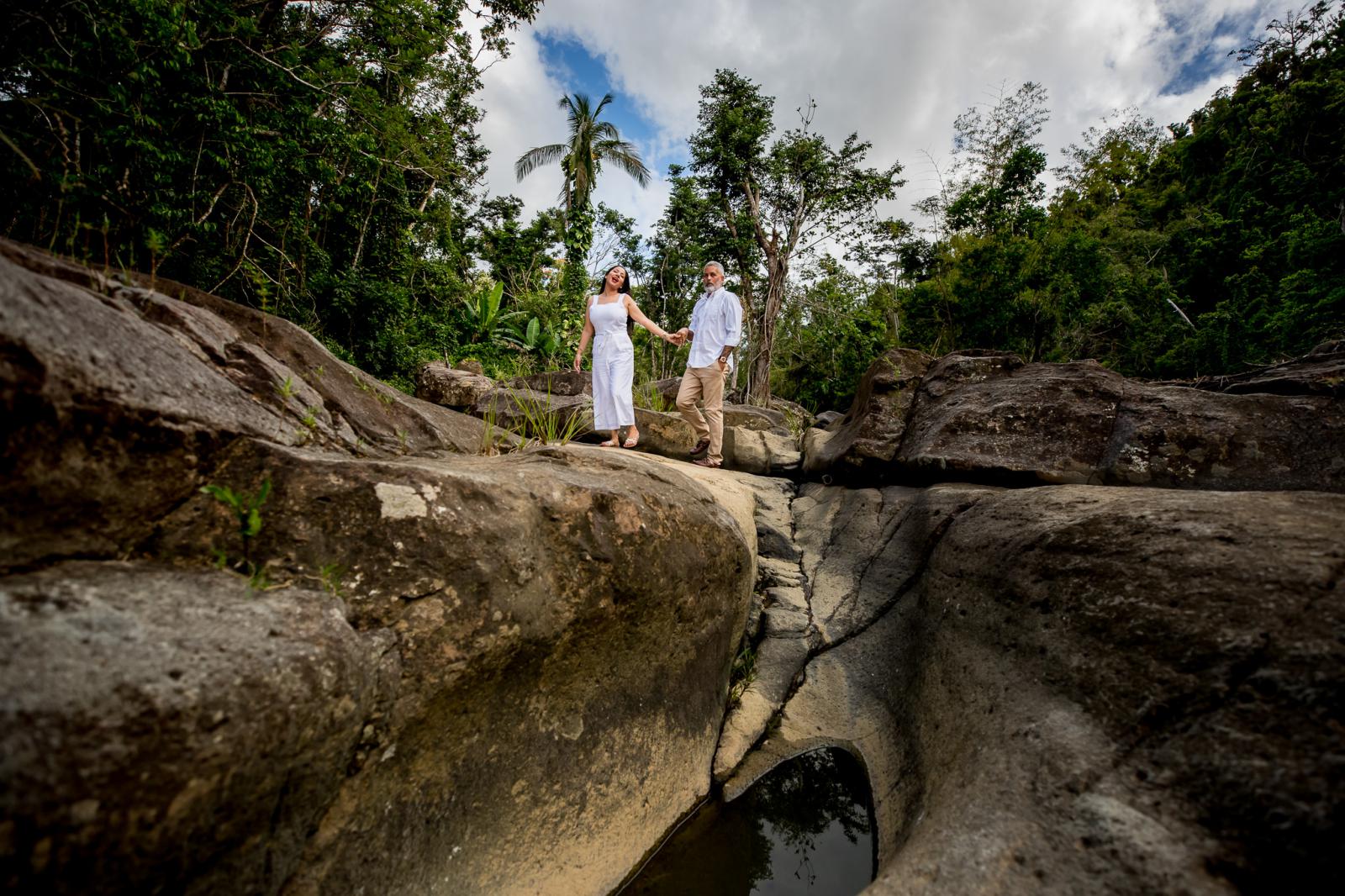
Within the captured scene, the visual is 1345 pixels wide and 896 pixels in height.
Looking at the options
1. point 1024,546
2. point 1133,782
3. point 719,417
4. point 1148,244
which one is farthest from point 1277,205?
point 1133,782

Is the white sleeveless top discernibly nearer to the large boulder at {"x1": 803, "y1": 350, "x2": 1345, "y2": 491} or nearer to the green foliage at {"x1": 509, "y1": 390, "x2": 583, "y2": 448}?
the green foliage at {"x1": 509, "y1": 390, "x2": 583, "y2": 448}

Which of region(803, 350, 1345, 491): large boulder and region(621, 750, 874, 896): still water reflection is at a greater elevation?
region(803, 350, 1345, 491): large boulder

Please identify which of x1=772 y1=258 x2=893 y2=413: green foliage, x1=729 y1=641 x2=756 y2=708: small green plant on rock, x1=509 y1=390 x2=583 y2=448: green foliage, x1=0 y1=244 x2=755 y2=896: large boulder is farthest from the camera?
x1=772 y1=258 x2=893 y2=413: green foliage

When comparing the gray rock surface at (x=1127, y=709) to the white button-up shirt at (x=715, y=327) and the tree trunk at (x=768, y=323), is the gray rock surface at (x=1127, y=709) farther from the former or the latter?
the tree trunk at (x=768, y=323)

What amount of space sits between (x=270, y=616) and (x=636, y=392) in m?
5.93

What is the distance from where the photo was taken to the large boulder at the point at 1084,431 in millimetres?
2699

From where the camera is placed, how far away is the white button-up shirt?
4.96 meters

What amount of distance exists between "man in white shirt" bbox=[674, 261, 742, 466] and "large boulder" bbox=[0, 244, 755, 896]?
2.61 metres

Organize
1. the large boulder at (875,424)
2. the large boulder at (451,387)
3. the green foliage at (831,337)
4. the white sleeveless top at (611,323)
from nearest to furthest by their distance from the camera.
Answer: the large boulder at (875,424) < the white sleeveless top at (611,323) < the large boulder at (451,387) < the green foliage at (831,337)

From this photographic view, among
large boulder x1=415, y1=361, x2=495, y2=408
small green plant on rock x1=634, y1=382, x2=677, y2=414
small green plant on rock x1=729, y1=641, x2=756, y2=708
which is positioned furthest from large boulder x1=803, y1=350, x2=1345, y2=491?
large boulder x1=415, y1=361, x2=495, y2=408

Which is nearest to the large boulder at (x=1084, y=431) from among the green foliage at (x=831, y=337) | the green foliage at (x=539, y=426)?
the green foliage at (x=539, y=426)

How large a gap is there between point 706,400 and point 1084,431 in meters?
2.90

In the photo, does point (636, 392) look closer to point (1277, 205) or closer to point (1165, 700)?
point (1165, 700)

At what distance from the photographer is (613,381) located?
4.77 m
